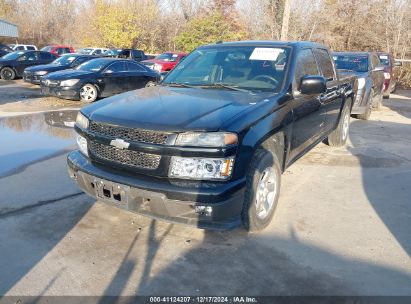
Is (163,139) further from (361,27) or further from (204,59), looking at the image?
(361,27)

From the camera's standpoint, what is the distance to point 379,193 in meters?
5.02

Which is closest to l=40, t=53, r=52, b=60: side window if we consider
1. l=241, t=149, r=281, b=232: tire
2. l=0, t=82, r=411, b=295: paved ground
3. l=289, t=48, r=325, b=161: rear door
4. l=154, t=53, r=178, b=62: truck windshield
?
l=154, t=53, r=178, b=62: truck windshield

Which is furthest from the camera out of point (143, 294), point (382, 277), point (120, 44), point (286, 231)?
point (120, 44)

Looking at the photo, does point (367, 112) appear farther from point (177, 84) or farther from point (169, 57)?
point (169, 57)

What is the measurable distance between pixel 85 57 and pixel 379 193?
1459cm

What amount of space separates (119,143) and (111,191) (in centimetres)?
43

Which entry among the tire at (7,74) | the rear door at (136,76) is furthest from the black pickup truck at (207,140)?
the tire at (7,74)

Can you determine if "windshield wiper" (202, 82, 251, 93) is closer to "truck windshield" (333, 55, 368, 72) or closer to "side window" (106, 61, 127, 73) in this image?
"truck windshield" (333, 55, 368, 72)

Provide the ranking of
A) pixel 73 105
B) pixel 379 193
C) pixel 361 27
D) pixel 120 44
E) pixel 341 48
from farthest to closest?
1. pixel 120 44
2. pixel 341 48
3. pixel 361 27
4. pixel 73 105
5. pixel 379 193

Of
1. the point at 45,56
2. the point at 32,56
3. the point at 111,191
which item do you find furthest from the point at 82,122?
the point at 45,56

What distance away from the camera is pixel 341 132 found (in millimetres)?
7051

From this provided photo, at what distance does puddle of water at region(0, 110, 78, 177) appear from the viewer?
609cm

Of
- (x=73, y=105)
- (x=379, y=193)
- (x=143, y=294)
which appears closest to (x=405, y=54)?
(x=73, y=105)

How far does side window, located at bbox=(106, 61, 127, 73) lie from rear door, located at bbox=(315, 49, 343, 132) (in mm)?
8392
